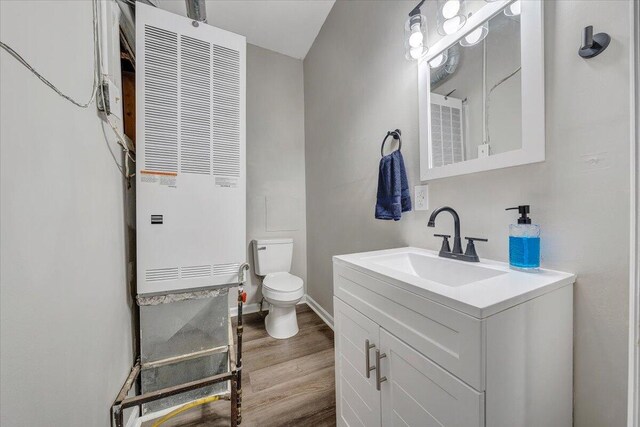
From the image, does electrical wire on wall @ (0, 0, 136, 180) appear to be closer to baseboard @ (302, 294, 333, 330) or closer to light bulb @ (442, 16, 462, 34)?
light bulb @ (442, 16, 462, 34)

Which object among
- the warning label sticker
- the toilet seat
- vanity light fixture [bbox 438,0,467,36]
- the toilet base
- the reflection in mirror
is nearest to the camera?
the reflection in mirror

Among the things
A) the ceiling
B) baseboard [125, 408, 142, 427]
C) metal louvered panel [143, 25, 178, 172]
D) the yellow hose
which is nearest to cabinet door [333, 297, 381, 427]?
the yellow hose

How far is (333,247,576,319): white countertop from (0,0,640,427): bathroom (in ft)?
0.06

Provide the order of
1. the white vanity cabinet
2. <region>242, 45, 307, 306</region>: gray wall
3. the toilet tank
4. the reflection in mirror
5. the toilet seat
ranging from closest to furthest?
the white vanity cabinet
the reflection in mirror
the toilet seat
the toilet tank
<region>242, 45, 307, 306</region>: gray wall

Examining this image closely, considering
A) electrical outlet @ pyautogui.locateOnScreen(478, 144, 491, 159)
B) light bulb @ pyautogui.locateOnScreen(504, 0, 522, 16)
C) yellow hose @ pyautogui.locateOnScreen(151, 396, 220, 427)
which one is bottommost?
yellow hose @ pyautogui.locateOnScreen(151, 396, 220, 427)

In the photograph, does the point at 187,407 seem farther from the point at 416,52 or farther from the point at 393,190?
the point at 416,52

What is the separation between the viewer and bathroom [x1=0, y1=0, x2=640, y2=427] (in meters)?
0.57

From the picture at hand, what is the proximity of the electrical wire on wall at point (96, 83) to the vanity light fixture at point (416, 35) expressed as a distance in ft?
4.57

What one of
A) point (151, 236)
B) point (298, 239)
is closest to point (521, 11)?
point (151, 236)

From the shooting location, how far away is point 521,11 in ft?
2.68

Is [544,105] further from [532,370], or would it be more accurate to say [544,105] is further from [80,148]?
[80,148]

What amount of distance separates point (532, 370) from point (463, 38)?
1.25 meters

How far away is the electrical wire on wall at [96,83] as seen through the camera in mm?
589

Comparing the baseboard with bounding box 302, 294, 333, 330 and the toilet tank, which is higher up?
the toilet tank
